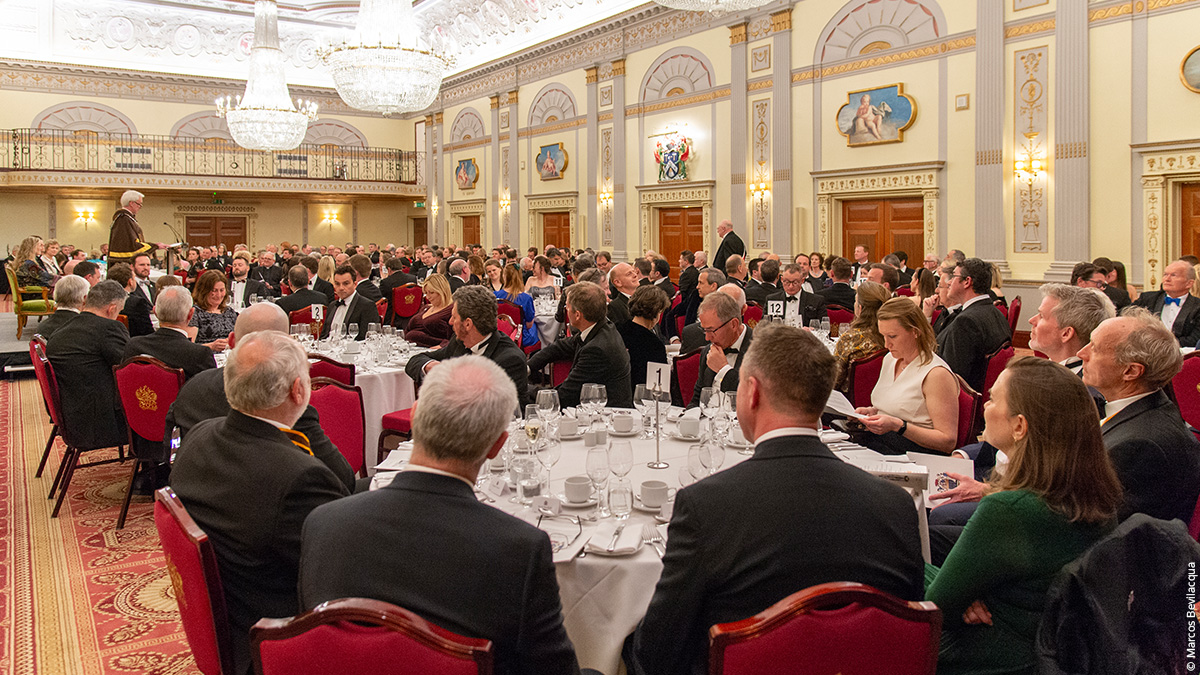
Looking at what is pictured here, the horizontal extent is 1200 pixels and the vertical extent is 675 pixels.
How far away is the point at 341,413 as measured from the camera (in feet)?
13.4

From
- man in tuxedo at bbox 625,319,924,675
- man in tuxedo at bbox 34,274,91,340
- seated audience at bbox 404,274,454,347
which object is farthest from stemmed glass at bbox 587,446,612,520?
man in tuxedo at bbox 34,274,91,340

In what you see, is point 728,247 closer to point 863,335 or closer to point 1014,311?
point 1014,311

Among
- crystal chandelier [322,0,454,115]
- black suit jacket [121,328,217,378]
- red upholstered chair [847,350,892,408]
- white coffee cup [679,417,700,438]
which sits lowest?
white coffee cup [679,417,700,438]

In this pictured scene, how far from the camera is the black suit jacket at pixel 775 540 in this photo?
173 centimetres

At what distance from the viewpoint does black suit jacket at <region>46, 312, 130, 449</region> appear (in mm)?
4949

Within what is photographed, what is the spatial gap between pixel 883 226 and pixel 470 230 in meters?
12.3

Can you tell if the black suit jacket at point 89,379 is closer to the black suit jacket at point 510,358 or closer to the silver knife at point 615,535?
the black suit jacket at point 510,358

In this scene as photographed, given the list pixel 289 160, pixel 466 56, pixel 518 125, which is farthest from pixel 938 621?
pixel 289 160

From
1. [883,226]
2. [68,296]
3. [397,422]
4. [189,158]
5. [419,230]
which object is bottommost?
[397,422]

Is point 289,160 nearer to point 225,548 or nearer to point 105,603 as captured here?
point 105,603

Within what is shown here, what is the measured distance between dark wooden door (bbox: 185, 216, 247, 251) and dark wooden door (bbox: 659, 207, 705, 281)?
1346 centimetres

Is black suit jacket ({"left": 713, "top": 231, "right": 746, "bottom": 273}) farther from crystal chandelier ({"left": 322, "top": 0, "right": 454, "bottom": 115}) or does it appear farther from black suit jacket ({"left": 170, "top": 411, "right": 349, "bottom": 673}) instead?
black suit jacket ({"left": 170, "top": 411, "right": 349, "bottom": 673})

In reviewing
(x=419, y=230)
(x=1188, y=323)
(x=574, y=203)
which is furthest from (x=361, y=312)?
(x=419, y=230)

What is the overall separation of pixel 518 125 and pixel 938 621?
18665 millimetres
